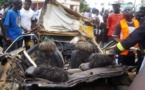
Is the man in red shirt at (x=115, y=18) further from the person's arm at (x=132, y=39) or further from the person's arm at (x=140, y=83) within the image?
the person's arm at (x=140, y=83)

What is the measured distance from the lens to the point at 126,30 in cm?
637

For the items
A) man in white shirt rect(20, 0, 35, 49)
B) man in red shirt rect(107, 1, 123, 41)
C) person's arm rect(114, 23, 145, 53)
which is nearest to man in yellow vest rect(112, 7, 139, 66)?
person's arm rect(114, 23, 145, 53)

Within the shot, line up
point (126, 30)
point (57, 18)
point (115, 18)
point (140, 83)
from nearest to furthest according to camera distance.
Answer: point (140, 83)
point (126, 30)
point (57, 18)
point (115, 18)

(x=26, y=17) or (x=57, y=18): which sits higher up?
(x=57, y=18)

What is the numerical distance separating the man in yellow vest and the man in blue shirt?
2.48 meters

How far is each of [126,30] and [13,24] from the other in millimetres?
2861

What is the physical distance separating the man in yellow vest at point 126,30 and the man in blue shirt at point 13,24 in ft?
8.13

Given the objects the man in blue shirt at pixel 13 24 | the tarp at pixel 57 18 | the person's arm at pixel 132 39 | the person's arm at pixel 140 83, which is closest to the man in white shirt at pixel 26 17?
the man in blue shirt at pixel 13 24

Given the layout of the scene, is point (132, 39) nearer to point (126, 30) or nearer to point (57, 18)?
point (126, 30)

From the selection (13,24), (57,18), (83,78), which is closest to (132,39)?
(83,78)

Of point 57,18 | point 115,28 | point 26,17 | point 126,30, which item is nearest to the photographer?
point 126,30

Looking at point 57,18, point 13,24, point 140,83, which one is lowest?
point 13,24

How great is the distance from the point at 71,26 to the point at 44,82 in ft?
12.3

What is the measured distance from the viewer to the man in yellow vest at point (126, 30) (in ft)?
20.9
